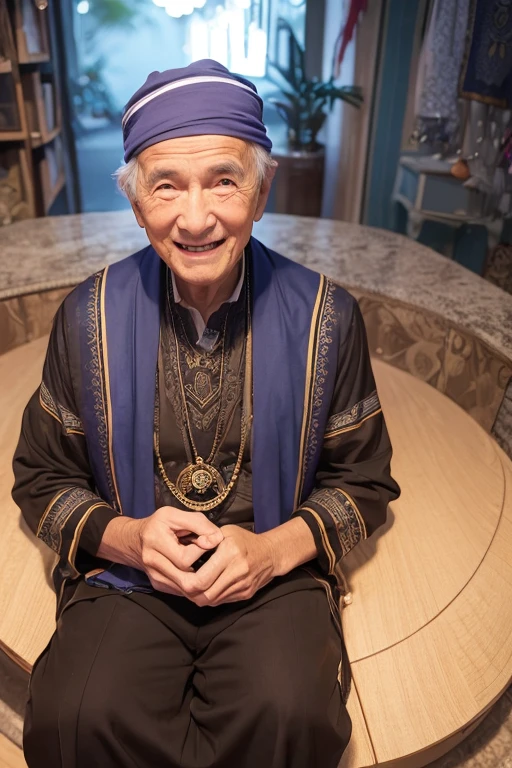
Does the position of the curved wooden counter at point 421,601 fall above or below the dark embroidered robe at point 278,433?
below

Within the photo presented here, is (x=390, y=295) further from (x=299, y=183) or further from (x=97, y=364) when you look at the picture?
(x=299, y=183)

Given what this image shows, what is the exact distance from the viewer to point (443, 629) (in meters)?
1.53

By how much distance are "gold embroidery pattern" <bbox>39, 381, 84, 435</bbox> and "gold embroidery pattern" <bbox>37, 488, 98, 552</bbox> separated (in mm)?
142

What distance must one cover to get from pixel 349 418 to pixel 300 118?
410 cm

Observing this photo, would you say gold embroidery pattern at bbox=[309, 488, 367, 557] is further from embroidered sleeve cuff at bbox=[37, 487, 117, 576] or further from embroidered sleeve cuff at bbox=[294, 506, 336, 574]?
embroidered sleeve cuff at bbox=[37, 487, 117, 576]

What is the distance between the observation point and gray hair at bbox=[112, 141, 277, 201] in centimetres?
123

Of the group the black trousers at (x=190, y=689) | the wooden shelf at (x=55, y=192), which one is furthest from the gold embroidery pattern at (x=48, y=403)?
the wooden shelf at (x=55, y=192)

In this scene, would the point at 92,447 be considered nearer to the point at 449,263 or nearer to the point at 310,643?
the point at 310,643

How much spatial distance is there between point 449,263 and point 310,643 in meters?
2.14

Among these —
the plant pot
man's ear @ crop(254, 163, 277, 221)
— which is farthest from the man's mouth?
the plant pot

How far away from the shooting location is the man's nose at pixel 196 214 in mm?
1170

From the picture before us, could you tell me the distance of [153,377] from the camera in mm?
1371

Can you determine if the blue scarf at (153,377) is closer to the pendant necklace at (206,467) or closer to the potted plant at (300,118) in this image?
the pendant necklace at (206,467)

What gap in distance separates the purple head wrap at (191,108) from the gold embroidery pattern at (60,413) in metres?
0.56
